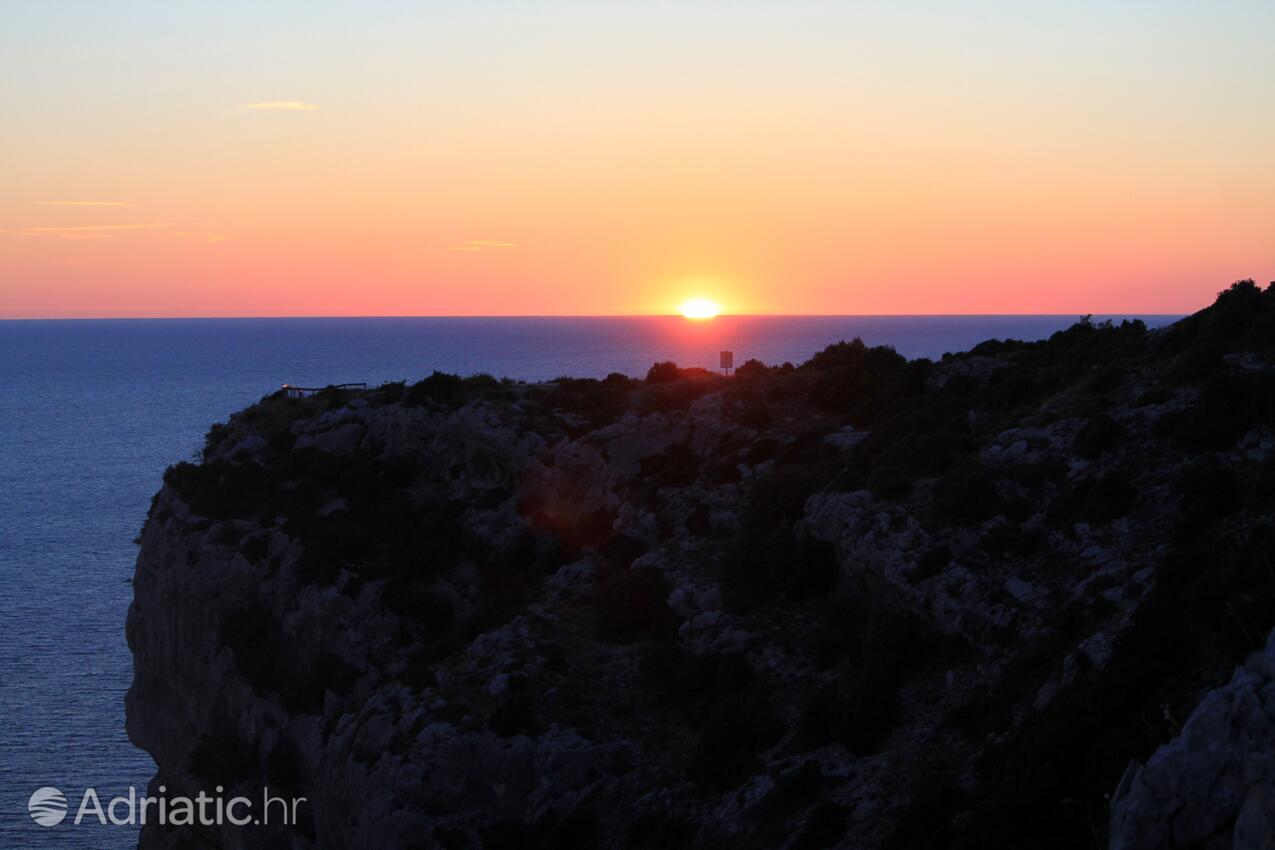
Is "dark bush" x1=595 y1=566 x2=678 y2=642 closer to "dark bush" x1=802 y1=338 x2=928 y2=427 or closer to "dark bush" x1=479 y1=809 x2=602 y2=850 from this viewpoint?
"dark bush" x1=479 y1=809 x2=602 y2=850

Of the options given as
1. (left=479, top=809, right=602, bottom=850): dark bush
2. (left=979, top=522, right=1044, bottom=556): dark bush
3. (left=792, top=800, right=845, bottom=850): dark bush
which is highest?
(left=979, top=522, right=1044, bottom=556): dark bush

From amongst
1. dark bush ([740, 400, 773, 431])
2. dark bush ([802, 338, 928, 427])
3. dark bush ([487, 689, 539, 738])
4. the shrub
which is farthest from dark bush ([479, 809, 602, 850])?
dark bush ([802, 338, 928, 427])

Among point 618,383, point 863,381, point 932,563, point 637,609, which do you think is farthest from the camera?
point 618,383

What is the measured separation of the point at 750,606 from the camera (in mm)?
33906

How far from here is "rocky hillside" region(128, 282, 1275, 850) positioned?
20.8 metres

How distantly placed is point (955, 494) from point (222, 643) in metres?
28.3

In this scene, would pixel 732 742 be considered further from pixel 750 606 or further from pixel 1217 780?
pixel 1217 780

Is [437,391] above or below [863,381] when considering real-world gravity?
below

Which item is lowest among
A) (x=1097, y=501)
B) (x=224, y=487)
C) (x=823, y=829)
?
(x=823, y=829)

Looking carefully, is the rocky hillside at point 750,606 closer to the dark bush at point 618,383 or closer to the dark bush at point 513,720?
the dark bush at point 513,720

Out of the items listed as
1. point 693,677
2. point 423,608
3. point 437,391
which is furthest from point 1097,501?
point 437,391

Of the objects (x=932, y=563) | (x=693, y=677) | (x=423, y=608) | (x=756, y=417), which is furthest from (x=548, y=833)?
(x=756, y=417)

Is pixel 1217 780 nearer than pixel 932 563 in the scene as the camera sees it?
Yes

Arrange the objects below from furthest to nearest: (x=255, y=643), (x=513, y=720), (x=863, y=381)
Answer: (x=863, y=381)
(x=255, y=643)
(x=513, y=720)
